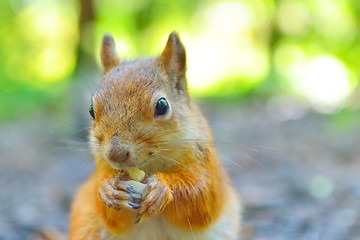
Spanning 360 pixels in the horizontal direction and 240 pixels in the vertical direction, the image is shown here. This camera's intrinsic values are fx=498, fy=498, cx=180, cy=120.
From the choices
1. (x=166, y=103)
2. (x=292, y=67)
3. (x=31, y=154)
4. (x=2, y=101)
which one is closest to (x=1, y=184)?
(x=31, y=154)

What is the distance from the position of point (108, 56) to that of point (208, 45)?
18630mm

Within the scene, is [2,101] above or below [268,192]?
above

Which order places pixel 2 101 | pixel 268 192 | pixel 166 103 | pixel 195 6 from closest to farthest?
pixel 166 103 → pixel 268 192 → pixel 2 101 → pixel 195 6

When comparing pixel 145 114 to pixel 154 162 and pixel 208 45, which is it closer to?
pixel 154 162

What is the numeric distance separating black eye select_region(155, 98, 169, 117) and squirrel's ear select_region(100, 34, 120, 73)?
0.53 meters

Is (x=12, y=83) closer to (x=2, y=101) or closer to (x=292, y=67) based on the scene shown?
(x=2, y=101)

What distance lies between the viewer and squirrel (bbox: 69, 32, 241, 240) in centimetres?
194

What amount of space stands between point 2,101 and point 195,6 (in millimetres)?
12033

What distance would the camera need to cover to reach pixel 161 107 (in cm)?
212

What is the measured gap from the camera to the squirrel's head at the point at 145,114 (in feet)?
6.35

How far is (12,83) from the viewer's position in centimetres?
1409

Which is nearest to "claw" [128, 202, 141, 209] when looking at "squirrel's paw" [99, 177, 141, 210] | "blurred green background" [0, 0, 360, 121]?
"squirrel's paw" [99, 177, 141, 210]

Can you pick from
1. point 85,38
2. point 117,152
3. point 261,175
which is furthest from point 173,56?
point 85,38

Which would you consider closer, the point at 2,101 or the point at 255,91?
the point at 2,101
